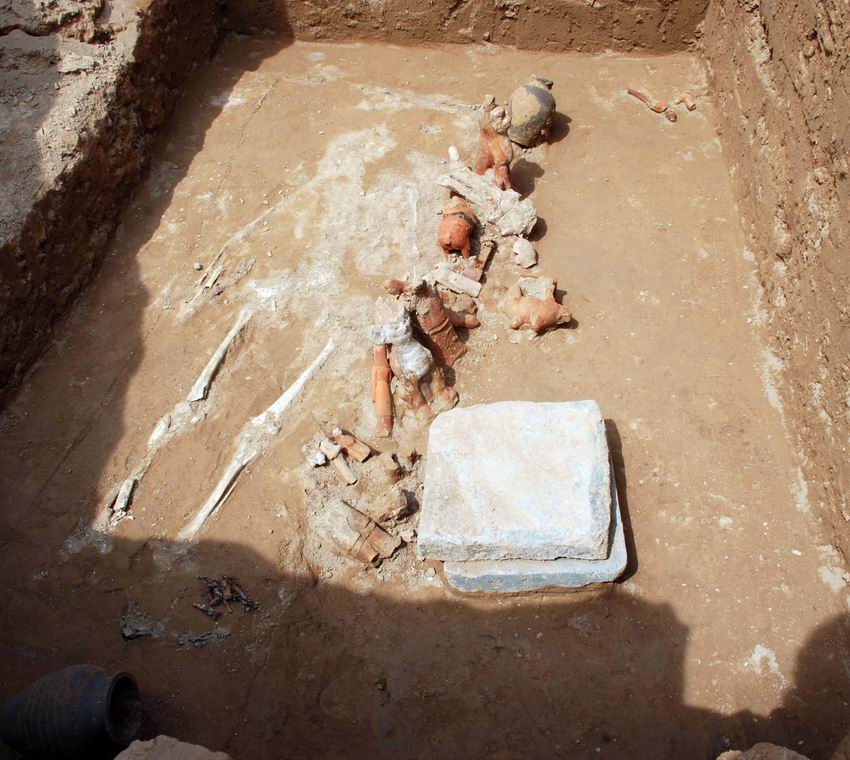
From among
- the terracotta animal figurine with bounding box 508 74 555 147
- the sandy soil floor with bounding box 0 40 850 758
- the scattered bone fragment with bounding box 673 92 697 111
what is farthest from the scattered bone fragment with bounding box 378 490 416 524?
the scattered bone fragment with bounding box 673 92 697 111

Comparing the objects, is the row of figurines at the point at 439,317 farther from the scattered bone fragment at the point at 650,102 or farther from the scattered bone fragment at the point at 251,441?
the scattered bone fragment at the point at 650,102

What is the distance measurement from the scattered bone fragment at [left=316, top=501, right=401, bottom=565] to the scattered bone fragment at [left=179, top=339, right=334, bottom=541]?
0.86 metres

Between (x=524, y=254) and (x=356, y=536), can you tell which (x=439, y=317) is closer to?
(x=524, y=254)

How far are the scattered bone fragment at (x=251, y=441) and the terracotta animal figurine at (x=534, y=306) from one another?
161 centimetres

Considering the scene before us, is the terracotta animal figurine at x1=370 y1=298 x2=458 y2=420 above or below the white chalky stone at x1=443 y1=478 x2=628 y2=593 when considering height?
above

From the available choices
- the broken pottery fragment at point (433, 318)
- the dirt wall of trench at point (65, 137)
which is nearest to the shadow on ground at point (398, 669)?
the broken pottery fragment at point (433, 318)

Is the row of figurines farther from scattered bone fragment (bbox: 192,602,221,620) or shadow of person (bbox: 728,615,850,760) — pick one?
shadow of person (bbox: 728,615,850,760)

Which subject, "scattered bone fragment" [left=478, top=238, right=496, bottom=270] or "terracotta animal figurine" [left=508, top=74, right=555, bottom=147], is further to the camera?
"terracotta animal figurine" [left=508, top=74, right=555, bottom=147]

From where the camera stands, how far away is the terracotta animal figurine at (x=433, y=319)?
5250 mm

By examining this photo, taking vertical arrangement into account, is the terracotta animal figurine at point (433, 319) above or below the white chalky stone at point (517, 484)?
above

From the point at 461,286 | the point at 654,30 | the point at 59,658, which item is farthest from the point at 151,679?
the point at 654,30

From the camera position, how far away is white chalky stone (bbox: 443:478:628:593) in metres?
4.39

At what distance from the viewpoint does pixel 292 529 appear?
495 centimetres

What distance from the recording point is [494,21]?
8.30m
